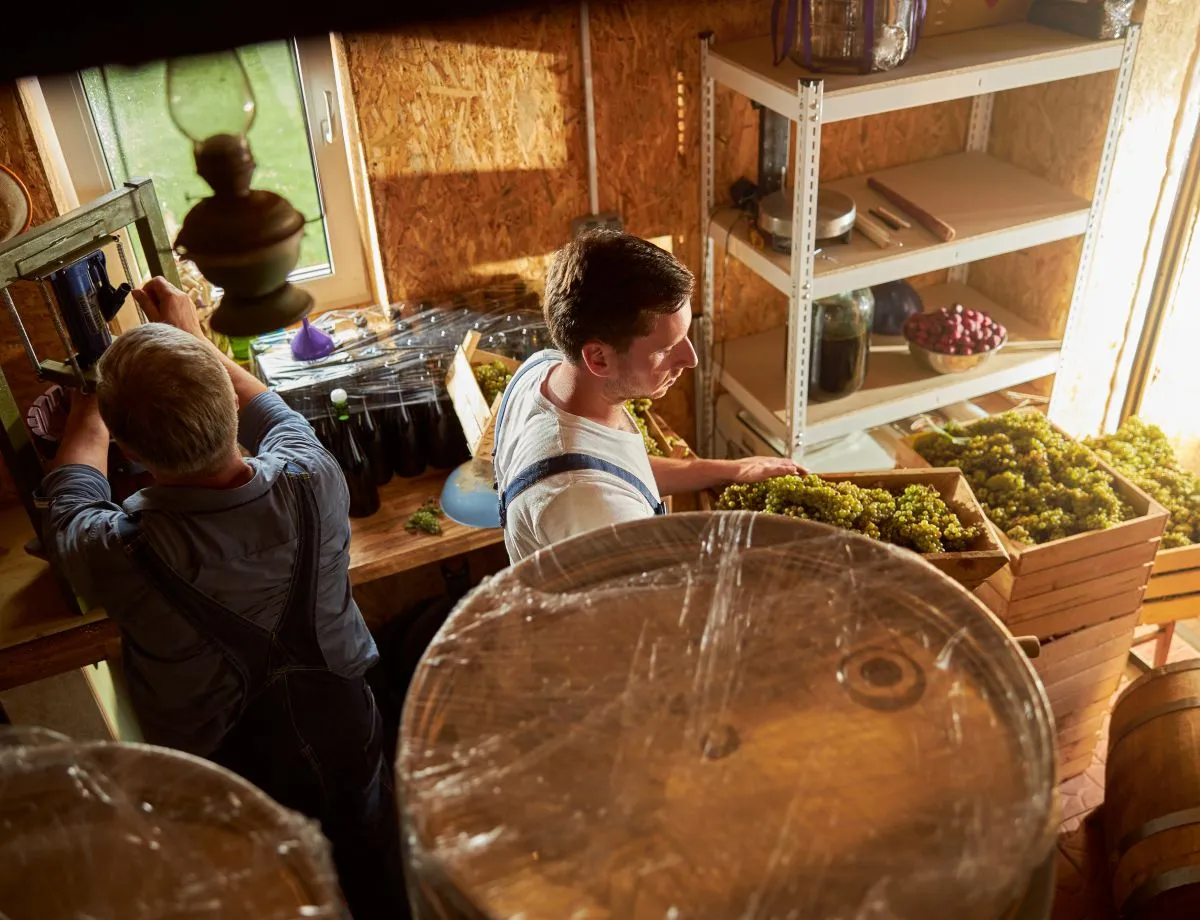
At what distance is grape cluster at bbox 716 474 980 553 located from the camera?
1.88 metres

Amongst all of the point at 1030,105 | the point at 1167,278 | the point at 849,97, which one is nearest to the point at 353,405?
the point at 849,97

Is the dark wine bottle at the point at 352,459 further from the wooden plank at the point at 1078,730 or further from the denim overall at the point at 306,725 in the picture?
the wooden plank at the point at 1078,730

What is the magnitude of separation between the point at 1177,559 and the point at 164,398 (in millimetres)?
2605

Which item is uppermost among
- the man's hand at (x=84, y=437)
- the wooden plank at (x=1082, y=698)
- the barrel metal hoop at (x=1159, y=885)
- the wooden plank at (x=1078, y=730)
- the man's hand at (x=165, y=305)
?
the man's hand at (x=165, y=305)

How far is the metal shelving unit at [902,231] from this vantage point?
2625 millimetres

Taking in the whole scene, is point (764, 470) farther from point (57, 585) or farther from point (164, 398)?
point (57, 585)

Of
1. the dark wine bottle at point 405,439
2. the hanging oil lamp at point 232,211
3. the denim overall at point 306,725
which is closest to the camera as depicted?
the hanging oil lamp at point 232,211

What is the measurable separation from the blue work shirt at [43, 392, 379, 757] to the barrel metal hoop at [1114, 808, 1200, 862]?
5.91ft

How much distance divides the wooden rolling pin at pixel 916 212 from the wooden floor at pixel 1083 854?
143 cm

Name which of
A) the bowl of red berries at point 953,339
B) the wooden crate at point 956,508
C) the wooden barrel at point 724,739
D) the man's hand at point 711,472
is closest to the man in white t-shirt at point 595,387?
the man's hand at point 711,472

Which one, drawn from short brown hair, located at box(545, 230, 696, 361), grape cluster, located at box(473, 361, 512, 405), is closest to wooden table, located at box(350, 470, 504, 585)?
grape cluster, located at box(473, 361, 512, 405)

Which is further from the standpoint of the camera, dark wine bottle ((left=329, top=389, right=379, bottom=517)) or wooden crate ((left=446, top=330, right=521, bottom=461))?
dark wine bottle ((left=329, top=389, right=379, bottom=517))

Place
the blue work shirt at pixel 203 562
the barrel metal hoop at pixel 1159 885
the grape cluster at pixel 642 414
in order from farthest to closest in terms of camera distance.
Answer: the grape cluster at pixel 642 414 < the barrel metal hoop at pixel 1159 885 < the blue work shirt at pixel 203 562

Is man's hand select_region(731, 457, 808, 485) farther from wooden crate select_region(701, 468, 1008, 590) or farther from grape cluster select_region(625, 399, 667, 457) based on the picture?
grape cluster select_region(625, 399, 667, 457)
